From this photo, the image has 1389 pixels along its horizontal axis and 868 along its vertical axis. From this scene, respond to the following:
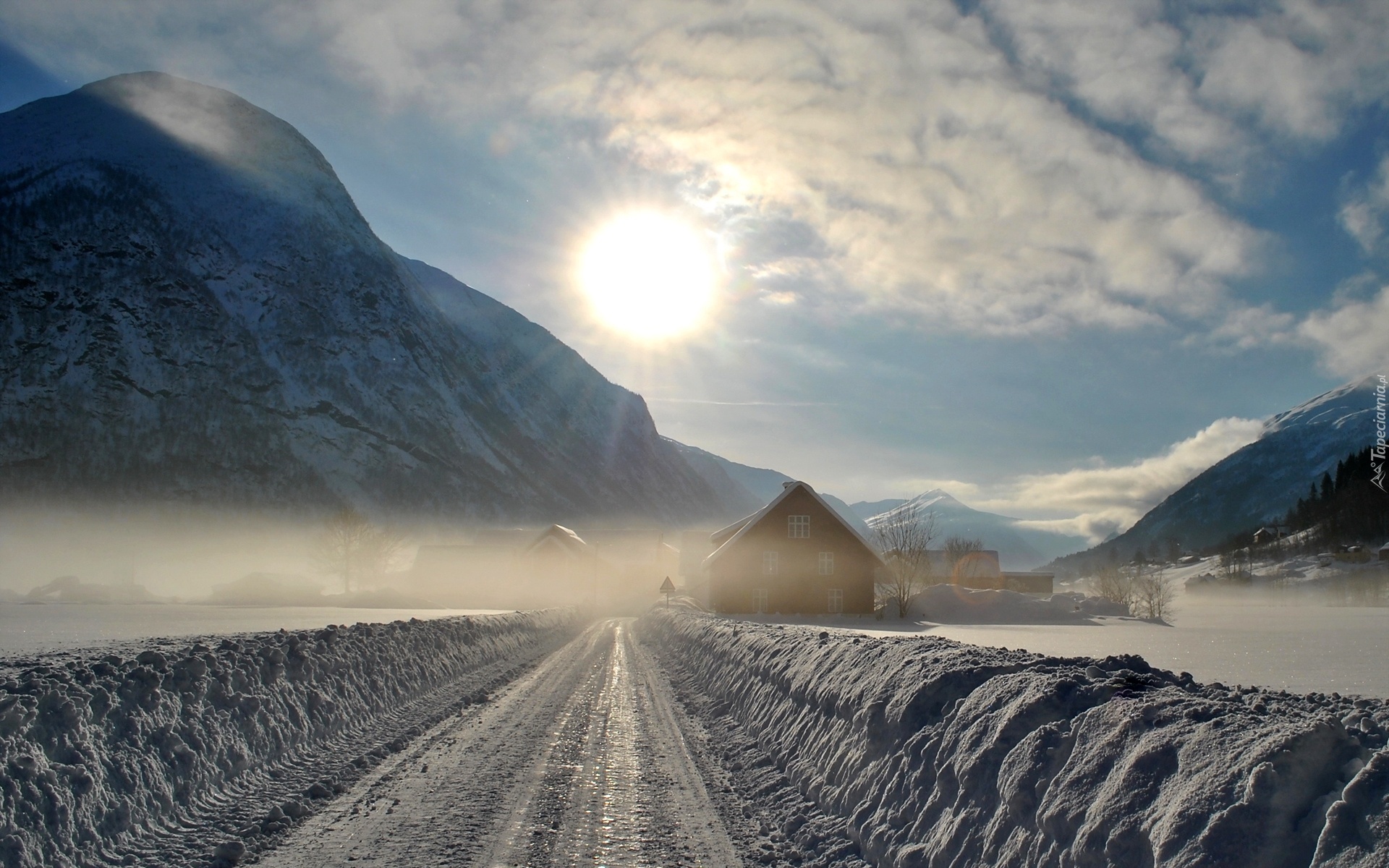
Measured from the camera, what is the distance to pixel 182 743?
8484mm

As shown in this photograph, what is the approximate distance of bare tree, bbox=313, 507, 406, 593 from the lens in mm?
92688

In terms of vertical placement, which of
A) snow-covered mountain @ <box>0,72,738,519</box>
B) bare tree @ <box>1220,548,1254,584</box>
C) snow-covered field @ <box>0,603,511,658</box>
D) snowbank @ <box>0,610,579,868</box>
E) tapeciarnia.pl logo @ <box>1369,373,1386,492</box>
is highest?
snow-covered mountain @ <box>0,72,738,519</box>

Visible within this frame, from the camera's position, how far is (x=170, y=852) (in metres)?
6.70

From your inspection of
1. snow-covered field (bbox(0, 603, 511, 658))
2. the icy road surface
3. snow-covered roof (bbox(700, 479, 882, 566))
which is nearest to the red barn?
snow-covered roof (bbox(700, 479, 882, 566))

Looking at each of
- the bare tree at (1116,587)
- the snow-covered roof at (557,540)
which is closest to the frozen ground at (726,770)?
the bare tree at (1116,587)

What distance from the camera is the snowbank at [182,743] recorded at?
6570 millimetres

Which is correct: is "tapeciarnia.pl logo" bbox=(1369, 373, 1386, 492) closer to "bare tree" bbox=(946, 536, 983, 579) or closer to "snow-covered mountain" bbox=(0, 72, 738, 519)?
"bare tree" bbox=(946, 536, 983, 579)

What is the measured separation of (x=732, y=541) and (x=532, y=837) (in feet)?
136

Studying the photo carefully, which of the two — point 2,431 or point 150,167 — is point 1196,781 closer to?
point 2,431

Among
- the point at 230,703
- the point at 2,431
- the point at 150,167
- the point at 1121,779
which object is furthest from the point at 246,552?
the point at 1121,779

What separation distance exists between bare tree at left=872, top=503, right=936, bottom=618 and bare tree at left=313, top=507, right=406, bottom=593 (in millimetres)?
61759

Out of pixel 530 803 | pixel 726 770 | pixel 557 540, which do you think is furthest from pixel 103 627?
pixel 557 540

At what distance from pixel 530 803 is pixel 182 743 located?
378 centimetres

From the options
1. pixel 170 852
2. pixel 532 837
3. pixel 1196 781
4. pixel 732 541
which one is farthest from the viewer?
pixel 732 541
